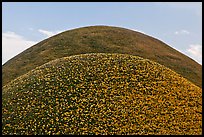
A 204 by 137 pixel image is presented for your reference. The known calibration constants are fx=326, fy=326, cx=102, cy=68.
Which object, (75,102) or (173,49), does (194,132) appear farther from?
(173,49)

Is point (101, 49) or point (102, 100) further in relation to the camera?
point (101, 49)

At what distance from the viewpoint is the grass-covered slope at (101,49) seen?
4675cm

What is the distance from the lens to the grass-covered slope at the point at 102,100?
22.1m

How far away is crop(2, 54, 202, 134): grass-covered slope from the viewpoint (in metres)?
22.1

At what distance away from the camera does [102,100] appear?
24562mm

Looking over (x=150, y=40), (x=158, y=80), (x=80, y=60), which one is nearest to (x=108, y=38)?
(x=150, y=40)

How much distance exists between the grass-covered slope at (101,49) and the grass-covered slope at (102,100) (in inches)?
575

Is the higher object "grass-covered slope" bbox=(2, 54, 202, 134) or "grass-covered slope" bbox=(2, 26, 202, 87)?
"grass-covered slope" bbox=(2, 54, 202, 134)

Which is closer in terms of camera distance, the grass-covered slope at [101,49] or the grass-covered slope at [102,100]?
the grass-covered slope at [102,100]

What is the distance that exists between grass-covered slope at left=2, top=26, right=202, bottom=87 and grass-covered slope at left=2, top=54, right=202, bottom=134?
14610 mm

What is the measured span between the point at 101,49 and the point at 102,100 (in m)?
27.3

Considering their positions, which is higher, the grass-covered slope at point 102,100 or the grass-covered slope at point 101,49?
the grass-covered slope at point 102,100

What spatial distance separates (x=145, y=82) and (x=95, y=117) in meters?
6.90

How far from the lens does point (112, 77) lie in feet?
91.6
